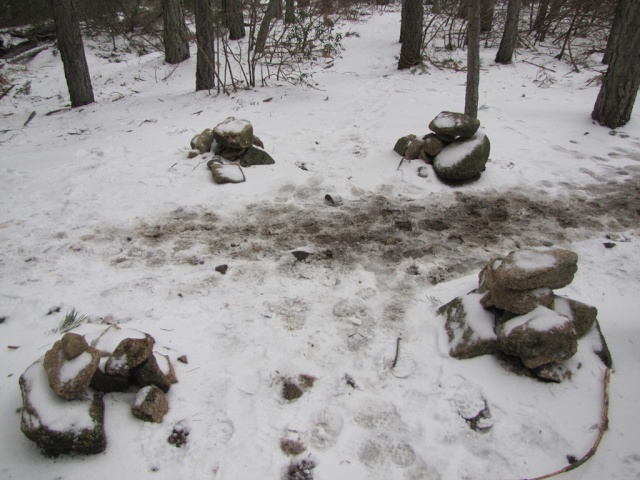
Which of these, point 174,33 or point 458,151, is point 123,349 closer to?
point 458,151

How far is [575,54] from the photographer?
1080 cm

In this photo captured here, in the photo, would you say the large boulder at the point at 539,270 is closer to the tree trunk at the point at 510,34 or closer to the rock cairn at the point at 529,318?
the rock cairn at the point at 529,318

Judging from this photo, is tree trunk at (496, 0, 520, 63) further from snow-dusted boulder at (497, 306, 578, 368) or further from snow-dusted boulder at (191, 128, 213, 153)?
snow-dusted boulder at (497, 306, 578, 368)

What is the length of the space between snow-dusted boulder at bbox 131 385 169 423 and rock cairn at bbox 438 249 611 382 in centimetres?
207

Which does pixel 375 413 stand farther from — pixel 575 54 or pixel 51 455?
pixel 575 54

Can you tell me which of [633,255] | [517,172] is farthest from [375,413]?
[517,172]

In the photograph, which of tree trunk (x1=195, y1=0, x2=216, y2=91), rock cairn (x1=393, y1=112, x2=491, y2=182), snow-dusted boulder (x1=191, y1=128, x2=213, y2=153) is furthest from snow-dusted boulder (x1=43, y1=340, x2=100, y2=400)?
A: tree trunk (x1=195, y1=0, x2=216, y2=91)

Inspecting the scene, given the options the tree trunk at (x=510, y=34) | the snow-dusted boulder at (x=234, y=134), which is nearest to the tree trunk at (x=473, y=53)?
the snow-dusted boulder at (x=234, y=134)

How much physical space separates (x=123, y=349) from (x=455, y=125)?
4.69 metres

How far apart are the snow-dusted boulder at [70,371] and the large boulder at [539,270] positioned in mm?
2801

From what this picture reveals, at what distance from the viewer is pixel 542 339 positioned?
2.54 metres

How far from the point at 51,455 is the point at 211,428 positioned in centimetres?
87

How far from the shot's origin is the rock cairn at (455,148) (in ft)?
16.5

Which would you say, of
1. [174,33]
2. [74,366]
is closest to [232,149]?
[74,366]
